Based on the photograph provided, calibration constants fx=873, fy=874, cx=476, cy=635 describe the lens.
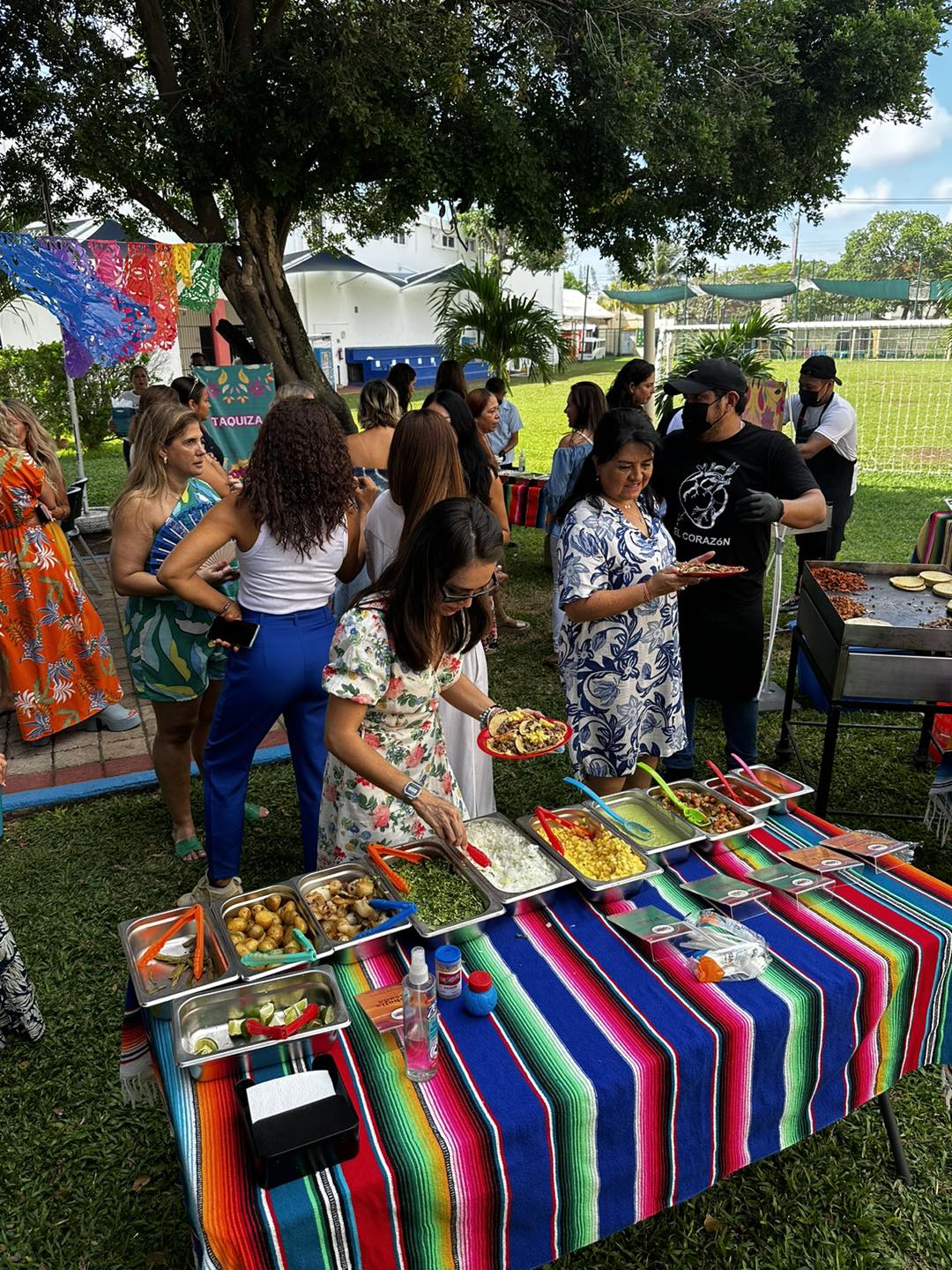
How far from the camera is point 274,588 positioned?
3.09 m

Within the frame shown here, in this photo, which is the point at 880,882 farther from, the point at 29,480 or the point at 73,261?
the point at 73,261

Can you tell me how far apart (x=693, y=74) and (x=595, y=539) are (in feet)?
22.3

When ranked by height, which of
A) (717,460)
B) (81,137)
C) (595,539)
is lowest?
(595,539)

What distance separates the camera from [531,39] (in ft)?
24.3

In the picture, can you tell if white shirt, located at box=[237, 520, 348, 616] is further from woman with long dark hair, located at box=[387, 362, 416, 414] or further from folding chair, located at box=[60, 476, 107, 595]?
woman with long dark hair, located at box=[387, 362, 416, 414]

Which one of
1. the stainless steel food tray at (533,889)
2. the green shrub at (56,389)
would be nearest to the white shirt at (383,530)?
the stainless steel food tray at (533,889)

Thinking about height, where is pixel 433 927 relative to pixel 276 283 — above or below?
below

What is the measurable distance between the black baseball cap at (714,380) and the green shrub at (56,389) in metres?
14.6

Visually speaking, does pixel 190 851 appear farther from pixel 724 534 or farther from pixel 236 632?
pixel 724 534

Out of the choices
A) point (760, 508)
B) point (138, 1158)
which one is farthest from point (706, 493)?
point (138, 1158)

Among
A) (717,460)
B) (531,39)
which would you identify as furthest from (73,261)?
(717,460)

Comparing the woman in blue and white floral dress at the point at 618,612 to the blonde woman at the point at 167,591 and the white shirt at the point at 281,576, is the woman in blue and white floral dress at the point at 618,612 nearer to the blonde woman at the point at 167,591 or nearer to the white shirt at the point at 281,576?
the white shirt at the point at 281,576

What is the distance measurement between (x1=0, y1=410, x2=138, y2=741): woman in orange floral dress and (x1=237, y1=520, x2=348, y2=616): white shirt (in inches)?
97.4

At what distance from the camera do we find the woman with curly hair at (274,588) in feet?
9.73
